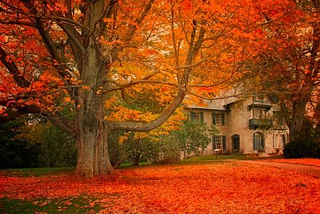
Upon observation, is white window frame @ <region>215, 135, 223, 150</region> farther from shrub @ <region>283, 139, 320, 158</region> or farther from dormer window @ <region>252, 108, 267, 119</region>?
shrub @ <region>283, 139, 320, 158</region>

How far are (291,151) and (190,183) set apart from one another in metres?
14.3

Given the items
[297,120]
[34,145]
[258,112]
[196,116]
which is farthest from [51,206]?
[258,112]

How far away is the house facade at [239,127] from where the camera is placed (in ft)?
126

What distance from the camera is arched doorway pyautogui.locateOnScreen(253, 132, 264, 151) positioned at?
130ft

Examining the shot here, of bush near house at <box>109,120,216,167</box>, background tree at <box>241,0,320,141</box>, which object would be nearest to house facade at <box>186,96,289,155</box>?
background tree at <box>241,0,320,141</box>

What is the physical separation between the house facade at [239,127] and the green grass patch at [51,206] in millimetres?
30294

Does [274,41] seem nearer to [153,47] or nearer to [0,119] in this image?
[153,47]

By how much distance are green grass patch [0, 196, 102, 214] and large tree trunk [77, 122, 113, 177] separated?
4.09 m

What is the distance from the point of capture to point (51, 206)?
749 centimetres

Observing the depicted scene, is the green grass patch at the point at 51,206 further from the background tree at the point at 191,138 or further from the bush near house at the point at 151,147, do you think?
the background tree at the point at 191,138

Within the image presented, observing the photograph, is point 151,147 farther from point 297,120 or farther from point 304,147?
point 297,120

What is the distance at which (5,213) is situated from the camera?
6754 mm

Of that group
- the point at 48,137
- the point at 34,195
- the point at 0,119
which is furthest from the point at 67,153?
the point at 34,195

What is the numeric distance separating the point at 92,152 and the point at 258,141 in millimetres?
31993
